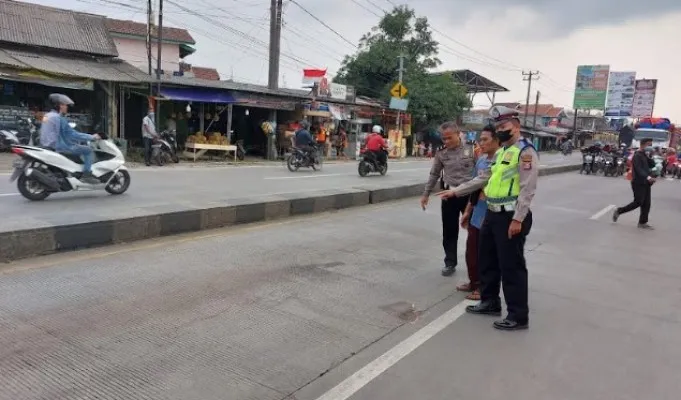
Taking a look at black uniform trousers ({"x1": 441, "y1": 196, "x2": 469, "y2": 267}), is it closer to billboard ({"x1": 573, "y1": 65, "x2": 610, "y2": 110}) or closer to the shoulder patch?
the shoulder patch

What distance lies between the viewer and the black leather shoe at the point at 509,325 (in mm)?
4152

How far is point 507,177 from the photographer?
165 inches

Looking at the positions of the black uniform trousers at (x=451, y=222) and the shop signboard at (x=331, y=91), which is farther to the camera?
the shop signboard at (x=331, y=91)

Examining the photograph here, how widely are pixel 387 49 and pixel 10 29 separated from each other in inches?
1033

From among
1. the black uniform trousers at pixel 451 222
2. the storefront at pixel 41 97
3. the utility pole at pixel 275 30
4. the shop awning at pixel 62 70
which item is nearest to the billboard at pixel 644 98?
the utility pole at pixel 275 30

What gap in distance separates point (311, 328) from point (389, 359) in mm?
714

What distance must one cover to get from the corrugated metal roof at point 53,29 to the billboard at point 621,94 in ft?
126

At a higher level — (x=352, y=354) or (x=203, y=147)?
(x=203, y=147)

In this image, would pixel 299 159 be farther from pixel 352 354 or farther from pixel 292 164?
pixel 352 354

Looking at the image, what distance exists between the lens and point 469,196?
17.5 feet

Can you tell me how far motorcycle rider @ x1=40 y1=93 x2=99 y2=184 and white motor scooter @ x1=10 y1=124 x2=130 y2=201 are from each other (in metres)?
0.09

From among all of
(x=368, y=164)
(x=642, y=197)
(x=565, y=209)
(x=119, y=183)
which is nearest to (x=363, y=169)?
(x=368, y=164)

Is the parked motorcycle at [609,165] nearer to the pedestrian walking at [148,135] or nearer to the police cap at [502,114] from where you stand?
the pedestrian walking at [148,135]

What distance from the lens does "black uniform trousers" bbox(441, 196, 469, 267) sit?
219 inches
